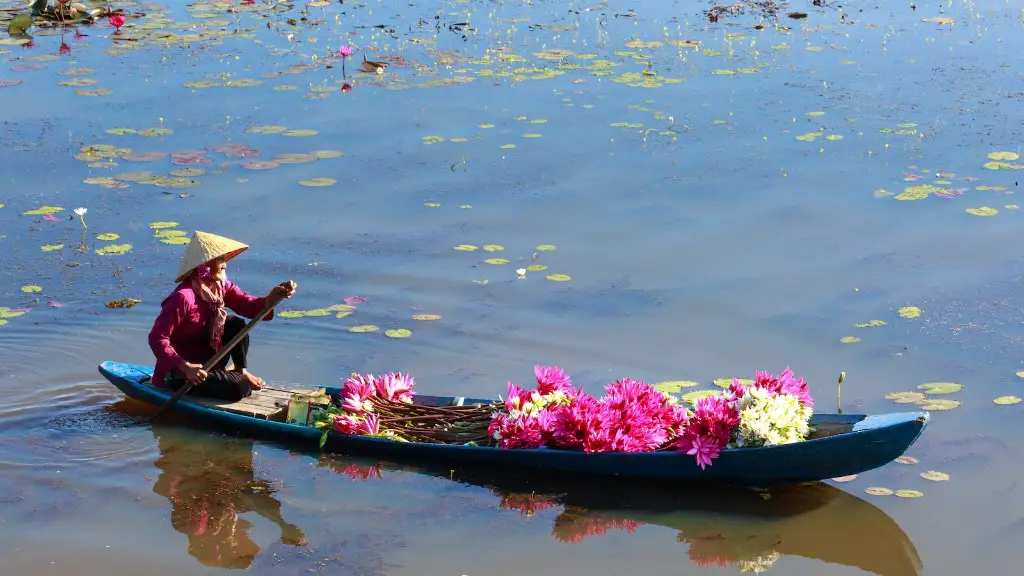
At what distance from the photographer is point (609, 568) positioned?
530 cm

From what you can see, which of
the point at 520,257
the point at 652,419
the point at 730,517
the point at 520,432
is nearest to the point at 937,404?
the point at 730,517

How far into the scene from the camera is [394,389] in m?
6.27

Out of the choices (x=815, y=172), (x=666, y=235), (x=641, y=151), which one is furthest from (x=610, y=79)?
(x=666, y=235)

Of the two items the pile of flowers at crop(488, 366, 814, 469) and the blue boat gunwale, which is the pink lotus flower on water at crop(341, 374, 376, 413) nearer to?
the blue boat gunwale

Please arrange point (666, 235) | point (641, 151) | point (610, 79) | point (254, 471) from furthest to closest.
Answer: point (610, 79) → point (641, 151) → point (666, 235) → point (254, 471)

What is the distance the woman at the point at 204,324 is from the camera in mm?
6207

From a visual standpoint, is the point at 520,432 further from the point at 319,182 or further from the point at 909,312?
the point at 319,182

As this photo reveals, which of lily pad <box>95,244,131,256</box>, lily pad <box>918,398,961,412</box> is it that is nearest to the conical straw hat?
lily pad <box>95,244,131,256</box>

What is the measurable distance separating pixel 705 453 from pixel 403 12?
11.1 meters

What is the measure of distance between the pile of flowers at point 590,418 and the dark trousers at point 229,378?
52 centimetres

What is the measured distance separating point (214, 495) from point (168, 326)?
3.08ft

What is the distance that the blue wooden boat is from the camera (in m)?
5.31

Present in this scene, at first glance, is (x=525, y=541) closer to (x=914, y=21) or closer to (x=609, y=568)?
(x=609, y=568)

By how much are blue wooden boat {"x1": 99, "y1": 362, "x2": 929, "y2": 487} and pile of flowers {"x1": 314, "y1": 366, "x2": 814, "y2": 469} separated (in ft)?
0.19
